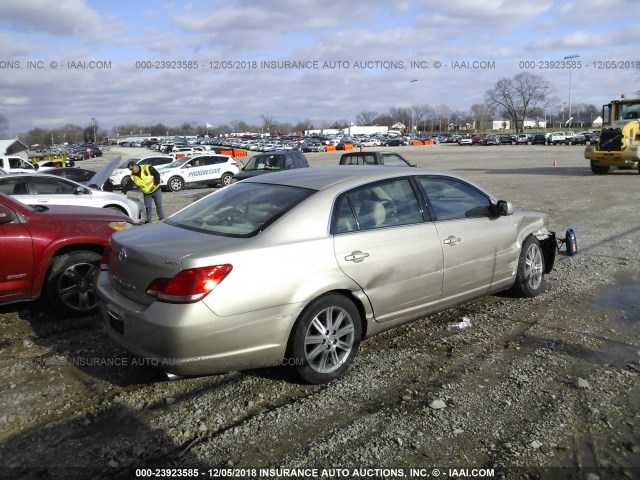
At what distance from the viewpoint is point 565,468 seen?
302 cm

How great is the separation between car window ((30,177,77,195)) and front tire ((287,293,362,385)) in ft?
28.9

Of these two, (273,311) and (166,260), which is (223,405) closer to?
(273,311)

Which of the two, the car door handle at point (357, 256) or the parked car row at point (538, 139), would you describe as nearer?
the car door handle at point (357, 256)

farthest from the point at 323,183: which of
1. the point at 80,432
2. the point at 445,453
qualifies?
the point at 80,432

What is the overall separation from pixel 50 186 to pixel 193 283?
8.83 m

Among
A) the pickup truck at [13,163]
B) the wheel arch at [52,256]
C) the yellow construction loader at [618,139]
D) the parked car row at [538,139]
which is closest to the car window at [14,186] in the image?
the wheel arch at [52,256]

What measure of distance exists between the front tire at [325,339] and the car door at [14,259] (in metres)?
3.10

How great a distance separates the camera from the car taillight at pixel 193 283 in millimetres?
3424

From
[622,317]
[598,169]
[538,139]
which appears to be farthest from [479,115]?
[622,317]

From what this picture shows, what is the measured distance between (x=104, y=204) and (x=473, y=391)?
30.7 feet

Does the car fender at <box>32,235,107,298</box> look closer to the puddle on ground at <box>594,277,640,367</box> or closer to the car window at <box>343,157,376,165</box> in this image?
the puddle on ground at <box>594,277,640,367</box>

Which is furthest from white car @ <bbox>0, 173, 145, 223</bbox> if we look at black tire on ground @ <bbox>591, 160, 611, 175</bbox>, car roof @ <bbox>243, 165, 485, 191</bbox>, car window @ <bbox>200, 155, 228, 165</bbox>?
black tire on ground @ <bbox>591, 160, 611, 175</bbox>

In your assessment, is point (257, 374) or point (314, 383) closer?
point (314, 383)

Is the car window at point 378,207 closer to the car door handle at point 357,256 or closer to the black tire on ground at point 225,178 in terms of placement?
the car door handle at point 357,256
